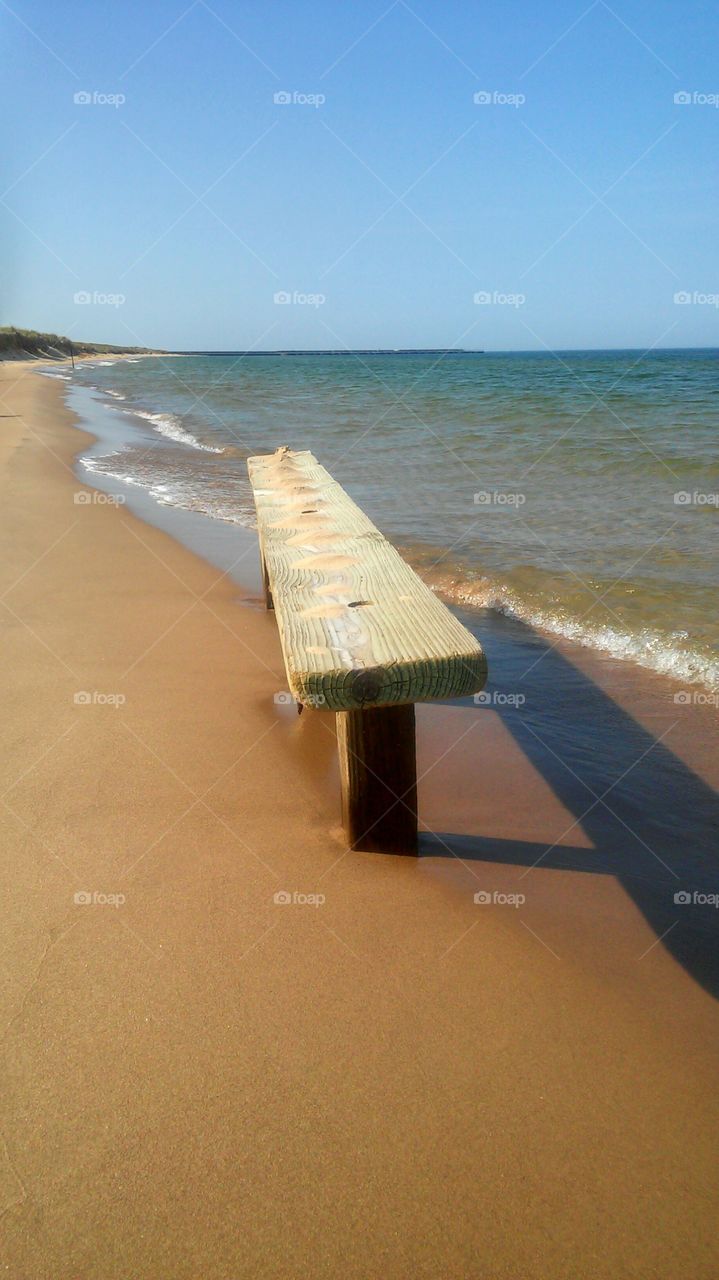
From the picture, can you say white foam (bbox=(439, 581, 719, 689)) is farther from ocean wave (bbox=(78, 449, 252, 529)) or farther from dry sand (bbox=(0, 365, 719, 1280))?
ocean wave (bbox=(78, 449, 252, 529))

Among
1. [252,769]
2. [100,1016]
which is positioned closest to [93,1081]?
[100,1016]

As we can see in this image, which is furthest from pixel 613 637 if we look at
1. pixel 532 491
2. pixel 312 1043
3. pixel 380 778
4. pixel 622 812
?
pixel 532 491

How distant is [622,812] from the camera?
2.48 metres

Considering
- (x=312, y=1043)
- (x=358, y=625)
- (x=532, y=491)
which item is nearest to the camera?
(x=312, y=1043)

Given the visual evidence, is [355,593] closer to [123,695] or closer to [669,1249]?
[123,695]

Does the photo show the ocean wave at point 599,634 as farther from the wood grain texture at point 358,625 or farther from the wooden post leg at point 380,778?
the wooden post leg at point 380,778

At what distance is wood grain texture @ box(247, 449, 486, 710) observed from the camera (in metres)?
1.64

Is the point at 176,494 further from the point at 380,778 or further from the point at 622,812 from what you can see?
the point at 380,778

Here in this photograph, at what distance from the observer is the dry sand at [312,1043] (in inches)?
48.8

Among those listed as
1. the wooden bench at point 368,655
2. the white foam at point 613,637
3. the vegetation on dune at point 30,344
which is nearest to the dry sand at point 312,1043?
the wooden bench at point 368,655

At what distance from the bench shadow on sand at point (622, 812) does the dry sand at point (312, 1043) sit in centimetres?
6

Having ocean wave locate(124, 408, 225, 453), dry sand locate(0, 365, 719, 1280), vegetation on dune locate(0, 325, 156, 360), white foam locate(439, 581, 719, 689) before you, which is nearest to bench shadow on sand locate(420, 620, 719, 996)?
dry sand locate(0, 365, 719, 1280)

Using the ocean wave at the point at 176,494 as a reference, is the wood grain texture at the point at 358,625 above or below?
above

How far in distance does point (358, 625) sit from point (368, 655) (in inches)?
9.1
